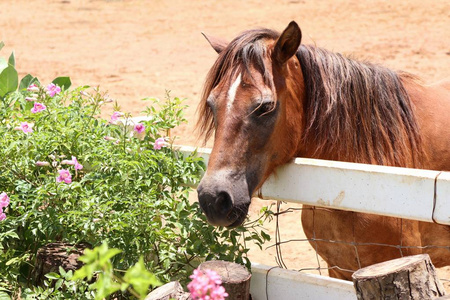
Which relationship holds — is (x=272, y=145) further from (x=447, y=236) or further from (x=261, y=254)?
(x=261, y=254)

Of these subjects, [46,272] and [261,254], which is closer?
[46,272]

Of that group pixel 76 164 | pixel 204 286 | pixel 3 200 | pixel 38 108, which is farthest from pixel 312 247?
pixel 204 286

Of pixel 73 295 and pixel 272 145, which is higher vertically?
pixel 272 145

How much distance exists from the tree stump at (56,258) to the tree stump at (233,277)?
661 millimetres

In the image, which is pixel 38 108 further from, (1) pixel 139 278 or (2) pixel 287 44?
(1) pixel 139 278

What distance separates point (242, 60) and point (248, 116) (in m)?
0.28

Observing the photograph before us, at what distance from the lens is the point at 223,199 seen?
261 centimetres

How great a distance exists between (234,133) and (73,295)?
93 cm

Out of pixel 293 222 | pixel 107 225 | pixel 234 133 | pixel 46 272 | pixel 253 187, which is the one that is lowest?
pixel 293 222

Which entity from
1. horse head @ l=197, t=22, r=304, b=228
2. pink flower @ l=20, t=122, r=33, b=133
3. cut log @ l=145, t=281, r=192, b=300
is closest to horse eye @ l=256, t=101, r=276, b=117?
horse head @ l=197, t=22, r=304, b=228

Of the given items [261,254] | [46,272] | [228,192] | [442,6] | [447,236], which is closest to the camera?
[228,192]

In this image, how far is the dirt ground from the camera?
32.3 ft

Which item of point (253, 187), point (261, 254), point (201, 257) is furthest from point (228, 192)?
point (261, 254)

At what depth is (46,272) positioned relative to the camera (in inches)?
118
